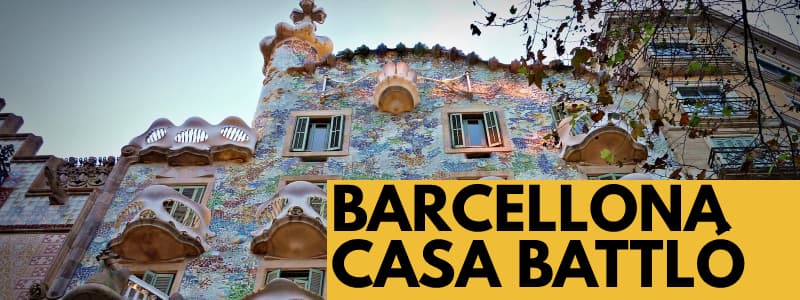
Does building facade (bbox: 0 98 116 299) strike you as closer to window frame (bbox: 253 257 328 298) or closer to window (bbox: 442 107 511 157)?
window frame (bbox: 253 257 328 298)

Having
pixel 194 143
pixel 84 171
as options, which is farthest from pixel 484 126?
pixel 84 171

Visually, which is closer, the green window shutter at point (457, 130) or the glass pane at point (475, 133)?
the green window shutter at point (457, 130)

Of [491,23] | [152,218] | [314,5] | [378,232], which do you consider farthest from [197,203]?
[314,5]

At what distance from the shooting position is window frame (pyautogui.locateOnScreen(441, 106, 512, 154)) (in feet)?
55.4

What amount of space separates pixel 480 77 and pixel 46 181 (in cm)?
1038

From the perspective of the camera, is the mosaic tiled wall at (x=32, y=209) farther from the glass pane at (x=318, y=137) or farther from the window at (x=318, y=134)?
the glass pane at (x=318, y=137)

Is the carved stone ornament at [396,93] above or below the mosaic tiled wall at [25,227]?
above

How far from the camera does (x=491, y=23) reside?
33.8 feet

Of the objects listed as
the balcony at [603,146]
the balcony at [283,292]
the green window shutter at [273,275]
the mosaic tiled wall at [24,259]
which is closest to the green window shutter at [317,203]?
the green window shutter at [273,275]

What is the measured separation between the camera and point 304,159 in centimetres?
1692

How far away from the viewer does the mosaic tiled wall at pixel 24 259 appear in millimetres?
13617

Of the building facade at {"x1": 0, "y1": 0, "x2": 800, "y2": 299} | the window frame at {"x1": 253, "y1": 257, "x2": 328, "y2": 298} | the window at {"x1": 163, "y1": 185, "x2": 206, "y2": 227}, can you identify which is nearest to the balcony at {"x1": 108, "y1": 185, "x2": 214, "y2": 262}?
the building facade at {"x1": 0, "y1": 0, "x2": 800, "y2": 299}

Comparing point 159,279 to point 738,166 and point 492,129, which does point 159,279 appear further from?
point 738,166

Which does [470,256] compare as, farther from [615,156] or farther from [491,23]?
[615,156]
